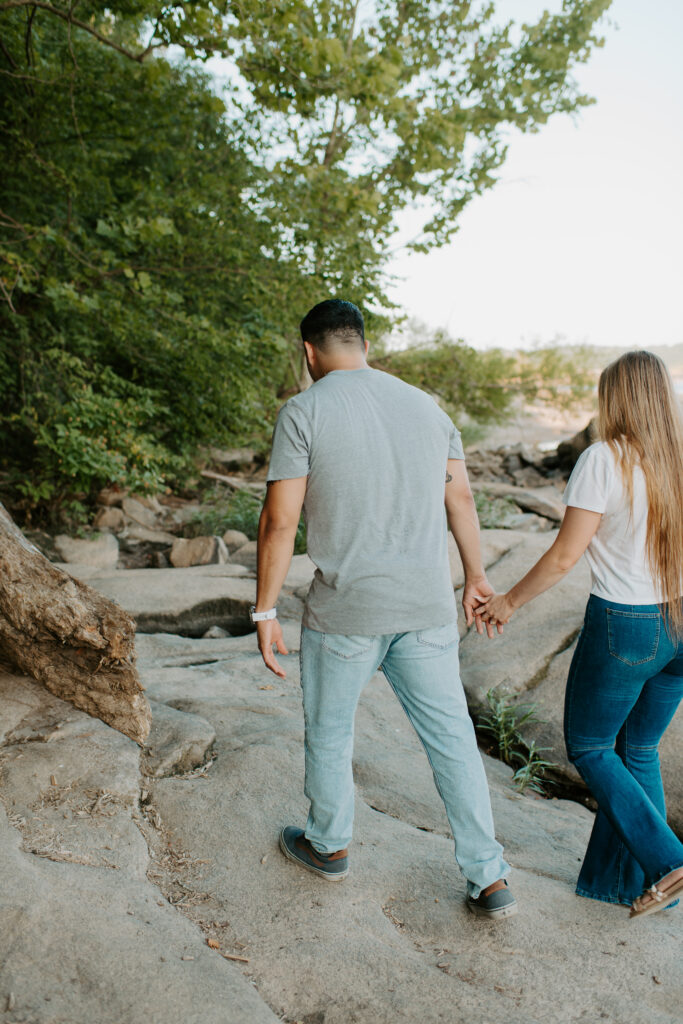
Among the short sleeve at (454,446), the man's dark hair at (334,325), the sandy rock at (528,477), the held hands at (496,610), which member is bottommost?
the sandy rock at (528,477)

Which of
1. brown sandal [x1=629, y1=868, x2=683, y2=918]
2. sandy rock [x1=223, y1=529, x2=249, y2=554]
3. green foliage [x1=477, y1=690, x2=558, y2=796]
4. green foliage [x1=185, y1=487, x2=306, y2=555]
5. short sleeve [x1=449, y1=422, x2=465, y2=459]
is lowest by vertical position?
green foliage [x1=477, y1=690, x2=558, y2=796]

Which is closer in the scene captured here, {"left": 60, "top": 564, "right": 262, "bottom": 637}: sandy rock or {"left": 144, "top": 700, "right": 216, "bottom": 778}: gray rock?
{"left": 144, "top": 700, "right": 216, "bottom": 778}: gray rock

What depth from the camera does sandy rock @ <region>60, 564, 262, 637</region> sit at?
623cm

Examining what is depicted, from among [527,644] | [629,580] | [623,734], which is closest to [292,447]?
[629,580]

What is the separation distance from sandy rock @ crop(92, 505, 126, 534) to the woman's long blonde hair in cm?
784

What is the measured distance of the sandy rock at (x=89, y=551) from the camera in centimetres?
802

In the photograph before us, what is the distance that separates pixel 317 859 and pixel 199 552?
5.72 m

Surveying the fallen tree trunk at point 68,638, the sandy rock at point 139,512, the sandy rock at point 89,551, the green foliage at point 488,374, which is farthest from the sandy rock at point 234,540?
the green foliage at point 488,374

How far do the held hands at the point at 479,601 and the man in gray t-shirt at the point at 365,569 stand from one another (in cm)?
38

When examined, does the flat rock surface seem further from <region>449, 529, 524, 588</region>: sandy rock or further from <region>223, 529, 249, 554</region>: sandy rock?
<region>223, 529, 249, 554</region>: sandy rock

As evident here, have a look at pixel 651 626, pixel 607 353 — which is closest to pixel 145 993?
pixel 651 626

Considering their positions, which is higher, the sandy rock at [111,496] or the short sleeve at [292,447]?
the short sleeve at [292,447]

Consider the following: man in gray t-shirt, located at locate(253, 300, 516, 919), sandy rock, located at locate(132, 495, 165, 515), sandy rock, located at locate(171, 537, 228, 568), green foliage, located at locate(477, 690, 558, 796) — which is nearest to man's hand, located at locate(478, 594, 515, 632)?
man in gray t-shirt, located at locate(253, 300, 516, 919)

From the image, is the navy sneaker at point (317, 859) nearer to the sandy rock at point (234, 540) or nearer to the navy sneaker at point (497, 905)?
the navy sneaker at point (497, 905)
